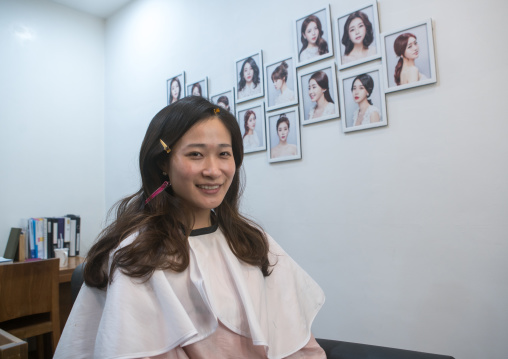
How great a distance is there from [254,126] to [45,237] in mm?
1954

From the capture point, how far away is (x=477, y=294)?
5.63 ft

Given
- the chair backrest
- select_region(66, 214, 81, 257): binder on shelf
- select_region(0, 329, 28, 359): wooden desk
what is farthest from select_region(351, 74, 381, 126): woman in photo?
select_region(66, 214, 81, 257): binder on shelf

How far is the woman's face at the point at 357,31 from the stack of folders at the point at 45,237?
2688 mm

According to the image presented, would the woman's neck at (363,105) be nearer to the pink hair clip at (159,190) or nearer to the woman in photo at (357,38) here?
the woman in photo at (357,38)

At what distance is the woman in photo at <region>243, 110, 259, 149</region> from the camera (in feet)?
8.52

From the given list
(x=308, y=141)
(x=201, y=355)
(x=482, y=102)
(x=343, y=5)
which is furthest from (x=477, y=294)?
(x=343, y=5)

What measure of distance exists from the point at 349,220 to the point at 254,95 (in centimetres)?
108

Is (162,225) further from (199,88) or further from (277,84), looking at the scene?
(199,88)

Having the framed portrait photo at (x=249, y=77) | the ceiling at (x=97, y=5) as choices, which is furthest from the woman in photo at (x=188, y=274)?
the ceiling at (x=97, y=5)

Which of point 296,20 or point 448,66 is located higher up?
point 296,20

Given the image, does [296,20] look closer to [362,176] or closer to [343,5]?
[343,5]

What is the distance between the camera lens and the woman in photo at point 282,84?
2.41 meters

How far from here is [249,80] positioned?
262 cm

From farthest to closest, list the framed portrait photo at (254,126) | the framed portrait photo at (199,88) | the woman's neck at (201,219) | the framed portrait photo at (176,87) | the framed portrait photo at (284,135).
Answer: the framed portrait photo at (176,87) < the framed portrait photo at (199,88) < the framed portrait photo at (254,126) < the framed portrait photo at (284,135) < the woman's neck at (201,219)
